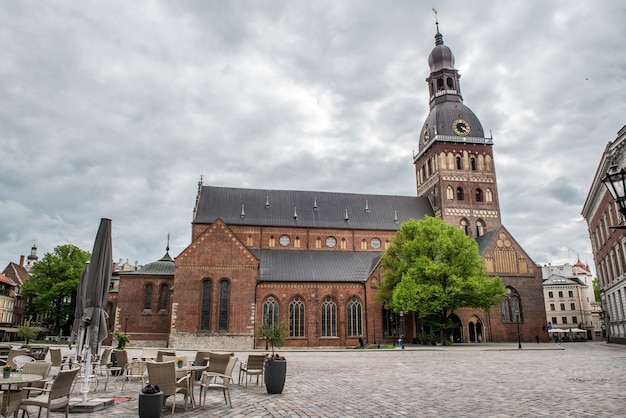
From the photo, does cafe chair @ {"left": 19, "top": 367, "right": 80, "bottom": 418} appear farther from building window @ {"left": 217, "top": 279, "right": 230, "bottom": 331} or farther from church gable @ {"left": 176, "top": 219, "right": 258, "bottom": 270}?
church gable @ {"left": 176, "top": 219, "right": 258, "bottom": 270}

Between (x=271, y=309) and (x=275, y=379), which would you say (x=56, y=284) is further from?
Result: (x=275, y=379)

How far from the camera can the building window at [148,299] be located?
1777 inches

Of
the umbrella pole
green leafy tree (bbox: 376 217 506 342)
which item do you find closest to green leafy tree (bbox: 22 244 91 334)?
green leafy tree (bbox: 376 217 506 342)

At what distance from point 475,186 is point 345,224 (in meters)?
17.6

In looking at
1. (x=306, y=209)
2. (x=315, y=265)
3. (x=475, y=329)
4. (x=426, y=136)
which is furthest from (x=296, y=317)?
(x=426, y=136)

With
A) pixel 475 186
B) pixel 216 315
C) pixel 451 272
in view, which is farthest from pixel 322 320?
pixel 475 186

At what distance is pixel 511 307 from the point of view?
49.8 metres

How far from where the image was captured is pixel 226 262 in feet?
146

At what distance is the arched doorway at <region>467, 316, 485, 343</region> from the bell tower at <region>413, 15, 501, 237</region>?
37.0ft

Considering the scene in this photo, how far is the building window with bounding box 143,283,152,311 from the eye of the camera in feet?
148

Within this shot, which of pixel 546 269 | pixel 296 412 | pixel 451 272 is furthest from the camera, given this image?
pixel 546 269

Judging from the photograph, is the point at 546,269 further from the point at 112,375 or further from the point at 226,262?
the point at 112,375

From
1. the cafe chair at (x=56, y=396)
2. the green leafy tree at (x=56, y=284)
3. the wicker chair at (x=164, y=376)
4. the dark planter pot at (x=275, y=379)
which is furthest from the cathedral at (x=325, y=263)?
the cafe chair at (x=56, y=396)

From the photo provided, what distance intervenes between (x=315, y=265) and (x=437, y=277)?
43.7 feet
